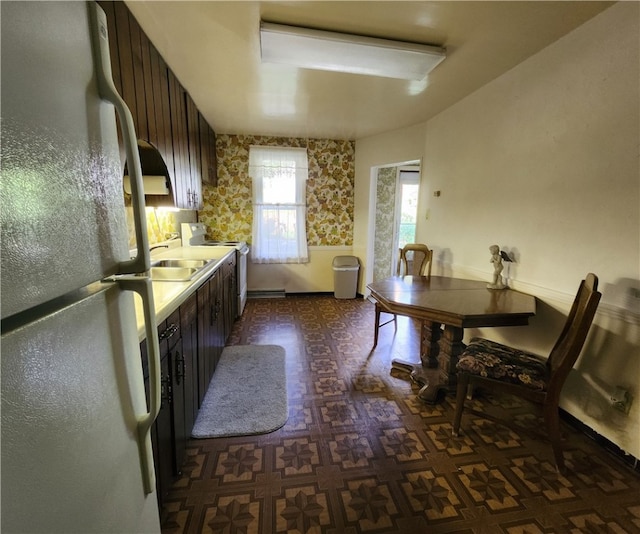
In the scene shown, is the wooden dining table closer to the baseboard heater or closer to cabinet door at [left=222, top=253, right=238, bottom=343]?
cabinet door at [left=222, top=253, right=238, bottom=343]

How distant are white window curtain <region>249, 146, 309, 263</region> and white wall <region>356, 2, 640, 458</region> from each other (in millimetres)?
2447

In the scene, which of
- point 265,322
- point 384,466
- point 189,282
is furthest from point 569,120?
point 265,322

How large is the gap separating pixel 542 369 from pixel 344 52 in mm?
2272

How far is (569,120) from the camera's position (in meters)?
1.88

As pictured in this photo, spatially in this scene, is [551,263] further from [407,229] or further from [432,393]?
[407,229]

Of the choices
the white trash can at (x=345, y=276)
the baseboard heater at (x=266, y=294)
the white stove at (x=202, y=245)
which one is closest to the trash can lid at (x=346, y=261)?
the white trash can at (x=345, y=276)

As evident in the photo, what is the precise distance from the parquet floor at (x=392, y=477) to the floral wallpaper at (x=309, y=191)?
2.98 meters

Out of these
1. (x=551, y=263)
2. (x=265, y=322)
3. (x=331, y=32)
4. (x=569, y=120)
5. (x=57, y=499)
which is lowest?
(x=265, y=322)

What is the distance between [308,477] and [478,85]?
3.17m

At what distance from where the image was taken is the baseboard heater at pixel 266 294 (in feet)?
15.7

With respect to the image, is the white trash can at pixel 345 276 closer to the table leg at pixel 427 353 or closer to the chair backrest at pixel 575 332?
the table leg at pixel 427 353

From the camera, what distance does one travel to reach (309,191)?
466 cm

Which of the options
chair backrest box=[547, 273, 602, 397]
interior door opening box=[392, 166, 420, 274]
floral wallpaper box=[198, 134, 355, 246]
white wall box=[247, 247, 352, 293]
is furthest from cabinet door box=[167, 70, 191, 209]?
interior door opening box=[392, 166, 420, 274]

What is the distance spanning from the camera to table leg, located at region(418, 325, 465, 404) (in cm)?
213
